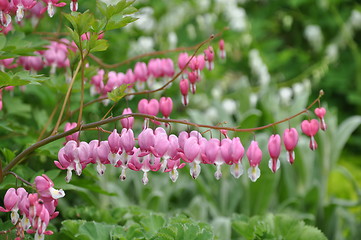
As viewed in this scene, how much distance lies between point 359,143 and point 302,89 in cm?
119

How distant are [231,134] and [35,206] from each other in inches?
71.0

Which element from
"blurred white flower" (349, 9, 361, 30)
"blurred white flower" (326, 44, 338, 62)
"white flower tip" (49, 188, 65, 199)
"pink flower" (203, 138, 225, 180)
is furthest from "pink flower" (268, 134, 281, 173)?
"blurred white flower" (349, 9, 361, 30)

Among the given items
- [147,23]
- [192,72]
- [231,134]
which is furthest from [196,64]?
[147,23]

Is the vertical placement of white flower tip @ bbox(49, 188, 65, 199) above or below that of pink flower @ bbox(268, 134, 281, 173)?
below

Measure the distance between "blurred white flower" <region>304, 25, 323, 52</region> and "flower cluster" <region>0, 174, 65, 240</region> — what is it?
3.85 meters

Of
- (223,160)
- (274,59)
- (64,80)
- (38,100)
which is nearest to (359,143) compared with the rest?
(274,59)

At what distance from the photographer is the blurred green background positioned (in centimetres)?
168

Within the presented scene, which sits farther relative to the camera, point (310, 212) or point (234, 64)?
point (234, 64)

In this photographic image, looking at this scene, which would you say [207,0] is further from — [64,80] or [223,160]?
[223,160]

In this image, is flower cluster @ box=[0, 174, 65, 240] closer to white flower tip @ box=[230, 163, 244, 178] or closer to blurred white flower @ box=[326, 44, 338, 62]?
white flower tip @ box=[230, 163, 244, 178]

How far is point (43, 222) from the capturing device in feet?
3.74

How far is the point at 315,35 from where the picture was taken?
187 inches

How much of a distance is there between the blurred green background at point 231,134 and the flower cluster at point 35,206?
0.21 m

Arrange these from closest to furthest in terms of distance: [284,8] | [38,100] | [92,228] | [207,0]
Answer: [92,228] < [38,100] < [207,0] < [284,8]
